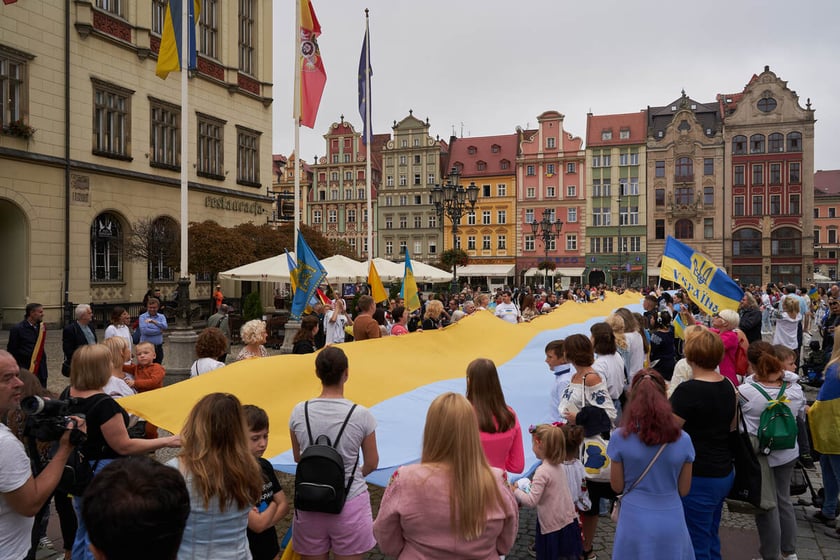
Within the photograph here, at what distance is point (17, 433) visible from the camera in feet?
10.7

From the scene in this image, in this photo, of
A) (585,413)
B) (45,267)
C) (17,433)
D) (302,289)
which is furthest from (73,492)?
(45,267)

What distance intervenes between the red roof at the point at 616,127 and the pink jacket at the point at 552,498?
2416 inches

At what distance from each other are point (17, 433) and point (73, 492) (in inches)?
28.6

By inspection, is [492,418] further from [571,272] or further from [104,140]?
[571,272]

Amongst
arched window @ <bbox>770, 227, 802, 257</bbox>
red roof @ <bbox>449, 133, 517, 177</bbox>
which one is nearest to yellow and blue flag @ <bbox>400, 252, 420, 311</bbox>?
red roof @ <bbox>449, 133, 517, 177</bbox>

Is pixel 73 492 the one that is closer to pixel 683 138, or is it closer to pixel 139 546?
pixel 139 546

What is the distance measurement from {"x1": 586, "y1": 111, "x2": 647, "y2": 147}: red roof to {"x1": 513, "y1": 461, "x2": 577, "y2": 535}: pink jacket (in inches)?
2416

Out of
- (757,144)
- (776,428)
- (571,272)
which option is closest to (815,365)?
(776,428)

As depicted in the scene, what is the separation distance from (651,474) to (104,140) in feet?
86.2

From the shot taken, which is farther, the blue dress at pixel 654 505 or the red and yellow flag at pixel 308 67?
the red and yellow flag at pixel 308 67

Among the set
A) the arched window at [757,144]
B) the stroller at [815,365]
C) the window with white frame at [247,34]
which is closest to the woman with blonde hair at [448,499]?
the stroller at [815,365]

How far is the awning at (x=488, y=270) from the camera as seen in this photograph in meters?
62.4

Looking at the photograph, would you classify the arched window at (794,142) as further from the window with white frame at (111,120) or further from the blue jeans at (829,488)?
the blue jeans at (829,488)

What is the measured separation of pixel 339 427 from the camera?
3543 mm
